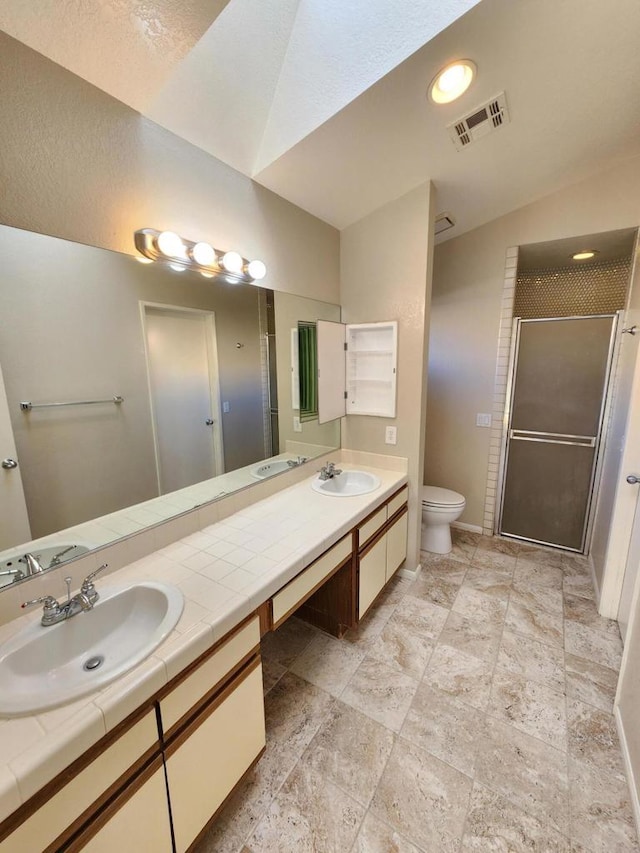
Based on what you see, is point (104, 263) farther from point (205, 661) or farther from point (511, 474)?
point (511, 474)

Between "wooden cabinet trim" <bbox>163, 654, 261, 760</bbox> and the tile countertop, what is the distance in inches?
7.3

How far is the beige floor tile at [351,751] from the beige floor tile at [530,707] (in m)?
0.55

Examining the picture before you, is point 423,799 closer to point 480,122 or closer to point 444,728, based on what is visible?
point 444,728

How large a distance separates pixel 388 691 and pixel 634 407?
1.97 meters

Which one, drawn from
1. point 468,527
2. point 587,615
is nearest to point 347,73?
point 587,615

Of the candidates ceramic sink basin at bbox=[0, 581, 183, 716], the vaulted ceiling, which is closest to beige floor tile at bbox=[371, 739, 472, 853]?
ceramic sink basin at bbox=[0, 581, 183, 716]

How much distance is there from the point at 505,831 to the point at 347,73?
2.81m

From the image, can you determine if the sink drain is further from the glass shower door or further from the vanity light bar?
the glass shower door

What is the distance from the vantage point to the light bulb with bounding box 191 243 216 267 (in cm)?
142

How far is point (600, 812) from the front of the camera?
1.19m

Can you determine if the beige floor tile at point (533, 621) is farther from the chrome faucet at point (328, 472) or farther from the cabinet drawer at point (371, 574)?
the chrome faucet at point (328, 472)

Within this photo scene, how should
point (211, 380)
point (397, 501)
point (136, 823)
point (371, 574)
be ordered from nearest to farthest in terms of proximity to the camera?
point (136, 823), point (211, 380), point (371, 574), point (397, 501)

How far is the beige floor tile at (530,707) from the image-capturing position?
1455mm

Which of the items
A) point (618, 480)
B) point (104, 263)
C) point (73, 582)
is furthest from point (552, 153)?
point (73, 582)
